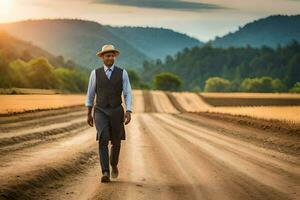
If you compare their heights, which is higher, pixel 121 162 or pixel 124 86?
pixel 124 86

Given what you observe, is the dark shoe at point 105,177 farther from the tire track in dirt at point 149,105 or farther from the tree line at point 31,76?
the tree line at point 31,76

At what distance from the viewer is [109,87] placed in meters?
12.0

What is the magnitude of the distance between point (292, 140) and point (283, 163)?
7.80m

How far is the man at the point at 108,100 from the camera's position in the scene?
1196 cm

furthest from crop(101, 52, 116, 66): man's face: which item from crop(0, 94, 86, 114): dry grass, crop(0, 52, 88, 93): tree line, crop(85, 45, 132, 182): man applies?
crop(0, 52, 88, 93): tree line

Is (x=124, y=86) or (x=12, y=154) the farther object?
(x=12, y=154)

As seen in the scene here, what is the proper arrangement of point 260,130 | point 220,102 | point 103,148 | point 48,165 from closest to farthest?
1. point 103,148
2. point 48,165
3. point 260,130
4. point 220,102

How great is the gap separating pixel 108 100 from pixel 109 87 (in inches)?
10.0

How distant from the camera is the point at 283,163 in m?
15.3

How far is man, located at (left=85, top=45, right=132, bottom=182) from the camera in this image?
12.0m

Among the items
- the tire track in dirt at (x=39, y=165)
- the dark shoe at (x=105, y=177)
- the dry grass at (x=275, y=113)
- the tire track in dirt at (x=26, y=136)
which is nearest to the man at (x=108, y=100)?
the dark shoe at (x=105, y=177)

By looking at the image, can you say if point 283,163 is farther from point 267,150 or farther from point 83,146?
point 83,146

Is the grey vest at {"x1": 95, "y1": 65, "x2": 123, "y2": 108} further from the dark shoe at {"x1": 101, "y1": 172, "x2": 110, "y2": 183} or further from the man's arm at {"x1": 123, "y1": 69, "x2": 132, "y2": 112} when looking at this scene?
the dark shoe at {"x1": 101, "y1": 172, "x2": 110, "y2": 183}

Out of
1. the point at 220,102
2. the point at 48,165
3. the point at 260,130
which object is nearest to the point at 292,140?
the point at 260,130
